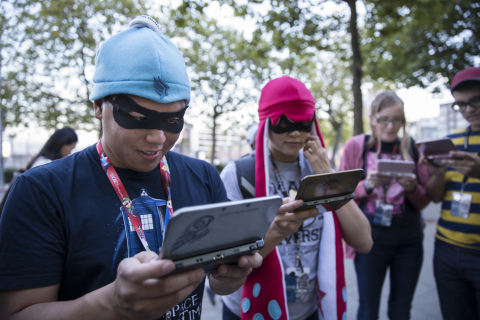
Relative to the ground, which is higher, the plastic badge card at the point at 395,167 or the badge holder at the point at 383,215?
the plastic badge card at the point at 395,167

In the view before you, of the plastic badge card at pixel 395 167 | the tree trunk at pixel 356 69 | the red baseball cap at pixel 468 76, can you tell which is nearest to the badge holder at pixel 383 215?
the plastic badge card at pixel 395 167

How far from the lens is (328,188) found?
1596 millimetres

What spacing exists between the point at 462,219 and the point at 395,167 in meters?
0.62

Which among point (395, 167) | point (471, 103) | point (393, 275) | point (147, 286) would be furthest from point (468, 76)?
point (147, 286)

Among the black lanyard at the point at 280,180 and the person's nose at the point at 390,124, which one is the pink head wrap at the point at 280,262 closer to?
the black lanyard at the point at 280,180

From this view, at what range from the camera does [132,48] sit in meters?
1.23

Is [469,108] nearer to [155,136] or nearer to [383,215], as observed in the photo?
[383,215]

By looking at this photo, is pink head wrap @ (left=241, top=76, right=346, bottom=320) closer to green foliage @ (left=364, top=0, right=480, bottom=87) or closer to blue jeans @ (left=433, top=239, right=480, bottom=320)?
blue jeans @ (left=433, top=239, right=480, bottom=320)

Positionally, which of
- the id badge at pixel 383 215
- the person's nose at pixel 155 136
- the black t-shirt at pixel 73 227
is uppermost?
the person's nose at pixel 155 136

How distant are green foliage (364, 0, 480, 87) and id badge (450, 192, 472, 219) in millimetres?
4797

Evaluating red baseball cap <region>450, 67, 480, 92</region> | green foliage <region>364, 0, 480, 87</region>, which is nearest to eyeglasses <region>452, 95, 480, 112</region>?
red baseball cap <region>450, 67, 480, 92</region>

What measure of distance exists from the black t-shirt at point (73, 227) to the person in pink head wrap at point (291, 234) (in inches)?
22.9

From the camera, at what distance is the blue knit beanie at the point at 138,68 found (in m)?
1.21

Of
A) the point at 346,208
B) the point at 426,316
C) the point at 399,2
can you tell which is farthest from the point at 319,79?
the point at 346,208
